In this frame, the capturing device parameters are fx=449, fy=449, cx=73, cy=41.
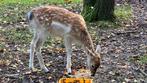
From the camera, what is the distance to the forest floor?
771cm

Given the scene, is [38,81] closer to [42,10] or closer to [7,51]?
[42,10]

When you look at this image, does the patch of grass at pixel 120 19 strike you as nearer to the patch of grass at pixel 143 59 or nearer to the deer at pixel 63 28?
the patch of grass at pixel 143 59

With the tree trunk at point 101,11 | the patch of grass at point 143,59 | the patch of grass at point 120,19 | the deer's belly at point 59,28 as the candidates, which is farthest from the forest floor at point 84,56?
the deer's belly at point 59,28

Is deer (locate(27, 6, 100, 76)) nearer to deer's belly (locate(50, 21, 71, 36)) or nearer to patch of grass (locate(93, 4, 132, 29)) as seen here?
deer's belly (locate(50, 21, 71, 36))

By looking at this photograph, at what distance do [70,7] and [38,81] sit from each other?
736 cm

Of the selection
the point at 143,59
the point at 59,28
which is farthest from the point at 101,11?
the point at 59,28

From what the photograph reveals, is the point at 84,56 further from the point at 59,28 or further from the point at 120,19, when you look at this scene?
the point at 120,19

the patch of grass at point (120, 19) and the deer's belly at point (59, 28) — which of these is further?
the patch of grass at point (120, 19)

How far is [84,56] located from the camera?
8969 mm

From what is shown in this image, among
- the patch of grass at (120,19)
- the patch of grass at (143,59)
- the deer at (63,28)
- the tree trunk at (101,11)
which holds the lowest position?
the patch of grass at (120,19)

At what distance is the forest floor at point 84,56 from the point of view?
25.3 ft

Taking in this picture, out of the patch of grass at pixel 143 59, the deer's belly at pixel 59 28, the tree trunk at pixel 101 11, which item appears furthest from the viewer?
the tree trunk at pixel 101 11

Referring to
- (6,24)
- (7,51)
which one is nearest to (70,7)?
(6,24)

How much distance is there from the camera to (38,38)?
7.86m
